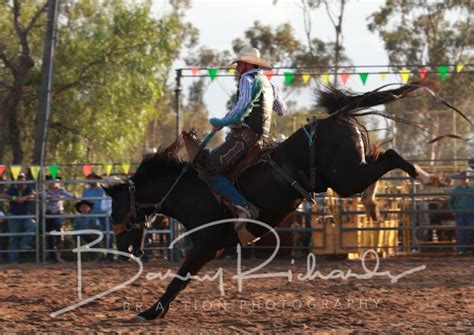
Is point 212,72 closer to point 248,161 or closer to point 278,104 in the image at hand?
point 278,104

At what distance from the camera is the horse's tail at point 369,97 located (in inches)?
292

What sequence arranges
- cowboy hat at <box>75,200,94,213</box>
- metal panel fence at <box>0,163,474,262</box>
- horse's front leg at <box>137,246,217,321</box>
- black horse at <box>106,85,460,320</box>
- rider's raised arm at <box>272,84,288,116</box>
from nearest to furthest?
black horse at <box>106,85,460,320</box> → horse's front leg at <box>137,246,217,321</box> → rider's raised arm at <box>272,84,288,116</box> → metal panel fence at <box>0,163,474,262</box> → cowboy hat at <box>75,200,94,213</box>

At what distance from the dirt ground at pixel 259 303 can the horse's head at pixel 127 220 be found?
1.86 feet

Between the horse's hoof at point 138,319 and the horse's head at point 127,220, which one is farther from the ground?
the horse's head at point 127,220

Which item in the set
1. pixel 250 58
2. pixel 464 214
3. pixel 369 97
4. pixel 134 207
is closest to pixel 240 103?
pixel 250 58

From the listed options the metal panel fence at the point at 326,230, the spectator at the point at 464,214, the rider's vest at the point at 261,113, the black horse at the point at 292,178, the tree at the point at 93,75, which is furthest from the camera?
the tree at the point at 93,75

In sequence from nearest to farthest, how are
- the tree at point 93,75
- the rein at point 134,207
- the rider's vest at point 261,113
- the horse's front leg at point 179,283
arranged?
the horse's front leg at point 179,283
the rider's vest at point 261,113
the rein at point 134,207
the tree at point 93,75

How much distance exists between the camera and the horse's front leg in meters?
7.36

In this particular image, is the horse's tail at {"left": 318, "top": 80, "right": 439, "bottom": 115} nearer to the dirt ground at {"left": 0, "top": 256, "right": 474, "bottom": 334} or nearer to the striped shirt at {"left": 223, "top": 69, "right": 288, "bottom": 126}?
the striped shirt at {"left": 223, "top": 69, "right": 288, "bottom": 126}

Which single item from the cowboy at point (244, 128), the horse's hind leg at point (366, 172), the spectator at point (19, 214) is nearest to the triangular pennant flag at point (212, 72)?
the spectator at point (19, 214)

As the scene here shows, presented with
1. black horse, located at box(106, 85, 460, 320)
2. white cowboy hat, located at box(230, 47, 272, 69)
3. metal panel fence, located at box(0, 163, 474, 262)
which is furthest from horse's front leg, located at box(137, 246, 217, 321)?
metal panel fence, located at box(0, 163, 474, 262)

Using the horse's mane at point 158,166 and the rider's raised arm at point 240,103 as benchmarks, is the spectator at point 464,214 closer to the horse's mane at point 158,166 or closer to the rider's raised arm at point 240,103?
the horse's mane at point 158,166

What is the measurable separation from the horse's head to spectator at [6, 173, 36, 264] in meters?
6.33

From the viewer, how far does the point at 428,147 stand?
104ft
